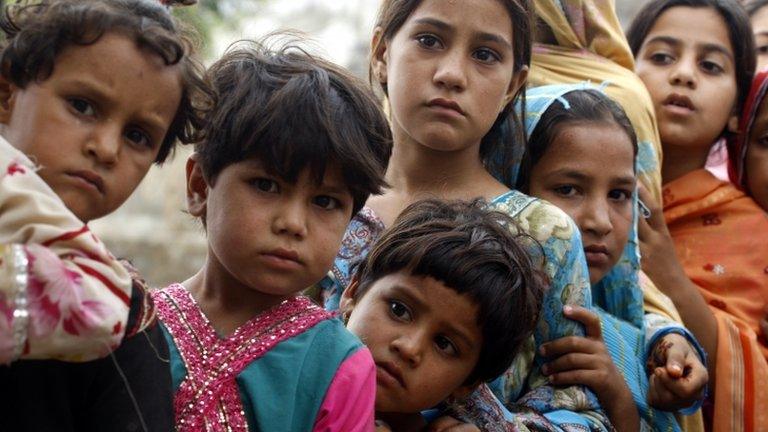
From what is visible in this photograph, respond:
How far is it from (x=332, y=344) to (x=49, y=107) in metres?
0.75

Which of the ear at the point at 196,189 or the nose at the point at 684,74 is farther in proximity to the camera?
the nose at the point at 684,74

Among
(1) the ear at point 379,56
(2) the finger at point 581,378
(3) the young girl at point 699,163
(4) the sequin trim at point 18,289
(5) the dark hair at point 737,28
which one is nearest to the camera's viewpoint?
(4) the sequin trim at point 18,289

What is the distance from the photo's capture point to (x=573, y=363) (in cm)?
320

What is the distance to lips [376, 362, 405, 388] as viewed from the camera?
2.70 meters

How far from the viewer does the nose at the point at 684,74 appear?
14.4 ft

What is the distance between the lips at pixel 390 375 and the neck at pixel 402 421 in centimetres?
15

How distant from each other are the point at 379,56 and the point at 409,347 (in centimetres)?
120

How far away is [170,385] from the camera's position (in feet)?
6.99

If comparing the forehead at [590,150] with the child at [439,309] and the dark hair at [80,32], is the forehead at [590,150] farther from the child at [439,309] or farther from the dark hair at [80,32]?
the dark hair at [80,32]

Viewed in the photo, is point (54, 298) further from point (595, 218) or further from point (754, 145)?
point (754, 145)

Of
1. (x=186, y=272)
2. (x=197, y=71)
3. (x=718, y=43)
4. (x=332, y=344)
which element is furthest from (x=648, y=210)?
(x=186, y=272)

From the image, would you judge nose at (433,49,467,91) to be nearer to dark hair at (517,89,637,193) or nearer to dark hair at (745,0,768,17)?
dark hair at (517,89,637,193)

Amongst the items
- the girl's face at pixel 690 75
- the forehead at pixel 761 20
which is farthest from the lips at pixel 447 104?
the forehead at pixel 761 20

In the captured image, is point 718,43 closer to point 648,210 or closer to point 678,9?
point 678,9
